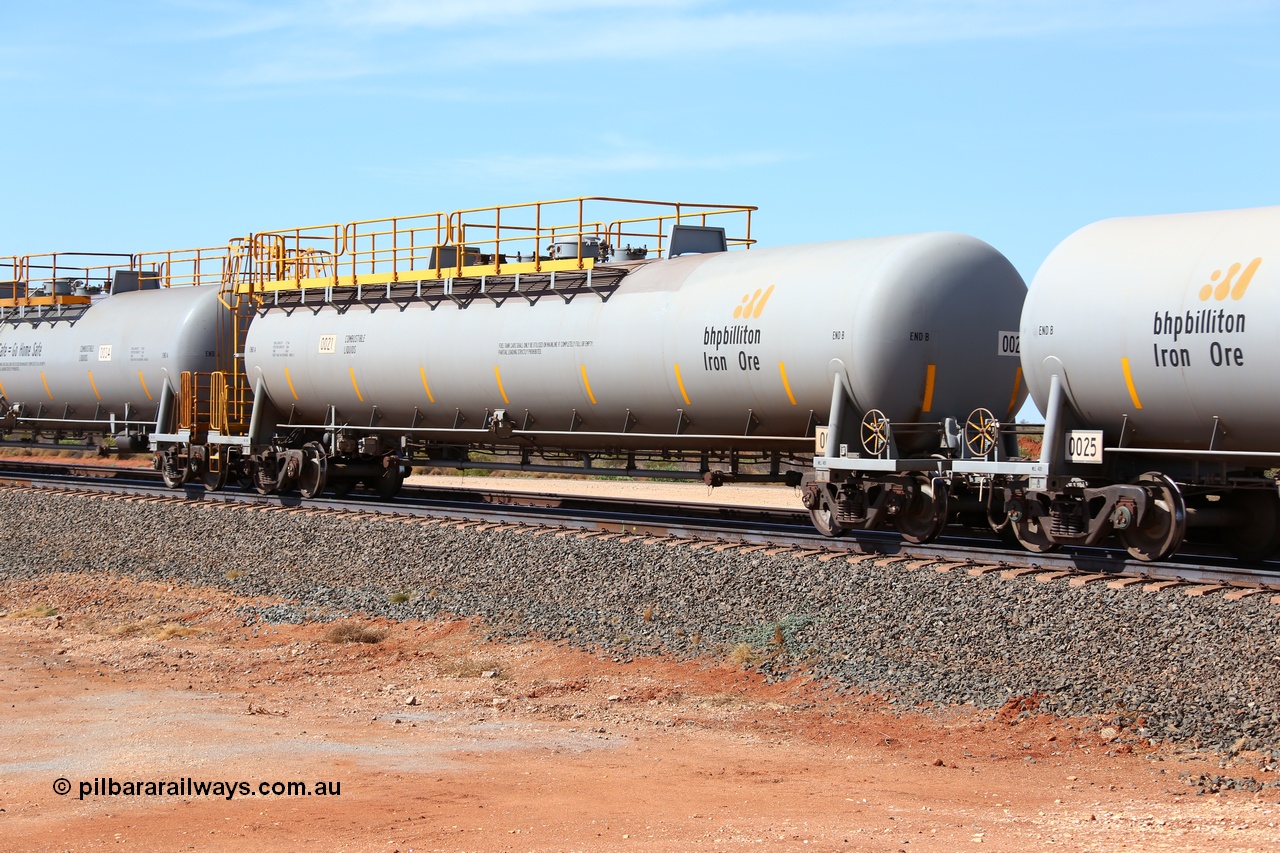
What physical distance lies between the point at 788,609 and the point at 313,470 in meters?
11.6

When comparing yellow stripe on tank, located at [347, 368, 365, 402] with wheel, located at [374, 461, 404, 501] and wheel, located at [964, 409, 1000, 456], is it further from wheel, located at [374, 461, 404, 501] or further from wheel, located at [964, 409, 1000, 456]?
wheel, located at [964, 409, 1000, 456]

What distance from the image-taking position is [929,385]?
14570 mm

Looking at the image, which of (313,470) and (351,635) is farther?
(313,470)

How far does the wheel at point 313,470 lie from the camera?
22.0 m

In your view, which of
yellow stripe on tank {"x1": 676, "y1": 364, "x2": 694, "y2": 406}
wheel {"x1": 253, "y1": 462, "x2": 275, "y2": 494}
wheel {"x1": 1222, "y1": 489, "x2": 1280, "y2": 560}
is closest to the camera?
wheel {"x1": 1222, "y1": 489, "x2": 1280, "y2": 560}

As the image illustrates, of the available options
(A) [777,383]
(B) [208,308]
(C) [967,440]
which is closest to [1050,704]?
(C) [967,440]

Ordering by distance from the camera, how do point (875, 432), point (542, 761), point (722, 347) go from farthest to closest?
point (722, 347), point (875, 432), point (542, 761)

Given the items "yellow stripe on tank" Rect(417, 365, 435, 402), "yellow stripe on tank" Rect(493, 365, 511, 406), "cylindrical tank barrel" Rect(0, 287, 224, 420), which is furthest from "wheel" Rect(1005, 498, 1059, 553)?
"cylindrical tank barrel" Rect(0, 287, 224, 420)

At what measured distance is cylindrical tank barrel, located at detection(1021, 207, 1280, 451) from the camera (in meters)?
11.3

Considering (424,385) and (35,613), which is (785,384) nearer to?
(424,385)

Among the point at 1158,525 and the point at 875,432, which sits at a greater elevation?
the point at 875,432

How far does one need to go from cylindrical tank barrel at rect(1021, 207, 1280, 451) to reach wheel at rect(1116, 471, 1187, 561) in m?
0.38

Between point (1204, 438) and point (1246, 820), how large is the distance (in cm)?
520

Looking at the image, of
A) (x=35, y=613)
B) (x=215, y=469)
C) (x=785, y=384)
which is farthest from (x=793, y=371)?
(x=215, y=469)
